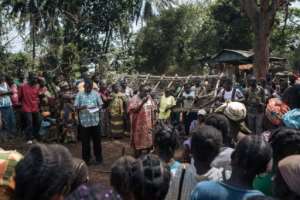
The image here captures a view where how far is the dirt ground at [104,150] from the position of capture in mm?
7965

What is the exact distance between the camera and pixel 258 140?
2.78 meters

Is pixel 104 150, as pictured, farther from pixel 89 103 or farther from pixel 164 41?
pixel 164 41

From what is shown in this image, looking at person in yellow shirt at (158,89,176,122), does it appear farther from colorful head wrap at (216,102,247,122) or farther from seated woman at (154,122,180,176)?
seated woman at (154,122,180,176)

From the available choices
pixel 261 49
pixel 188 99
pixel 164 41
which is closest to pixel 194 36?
pixel 164 41

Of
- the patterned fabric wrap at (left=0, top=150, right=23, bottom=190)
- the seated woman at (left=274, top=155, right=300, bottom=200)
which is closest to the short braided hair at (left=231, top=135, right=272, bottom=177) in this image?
the seated woman at (left=274, top=155, right=300, bottom=200)

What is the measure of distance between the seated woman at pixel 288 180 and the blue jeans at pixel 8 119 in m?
9.16

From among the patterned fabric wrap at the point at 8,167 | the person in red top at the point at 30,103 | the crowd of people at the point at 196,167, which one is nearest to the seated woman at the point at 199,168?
the crowd of people at the point at 196,167

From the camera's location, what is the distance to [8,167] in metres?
2.28

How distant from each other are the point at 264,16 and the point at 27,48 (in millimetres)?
7036

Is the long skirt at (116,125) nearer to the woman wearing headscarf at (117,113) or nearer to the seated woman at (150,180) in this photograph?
the woman wearing headscarf at (117,113)

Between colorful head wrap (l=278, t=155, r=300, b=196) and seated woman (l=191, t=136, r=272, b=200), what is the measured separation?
244 millimetres

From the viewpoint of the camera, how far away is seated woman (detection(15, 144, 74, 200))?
6.30ft

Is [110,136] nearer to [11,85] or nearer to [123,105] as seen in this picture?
[123,105]

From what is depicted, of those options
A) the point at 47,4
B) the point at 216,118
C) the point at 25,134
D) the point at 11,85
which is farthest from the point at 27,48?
the point at 216,118
